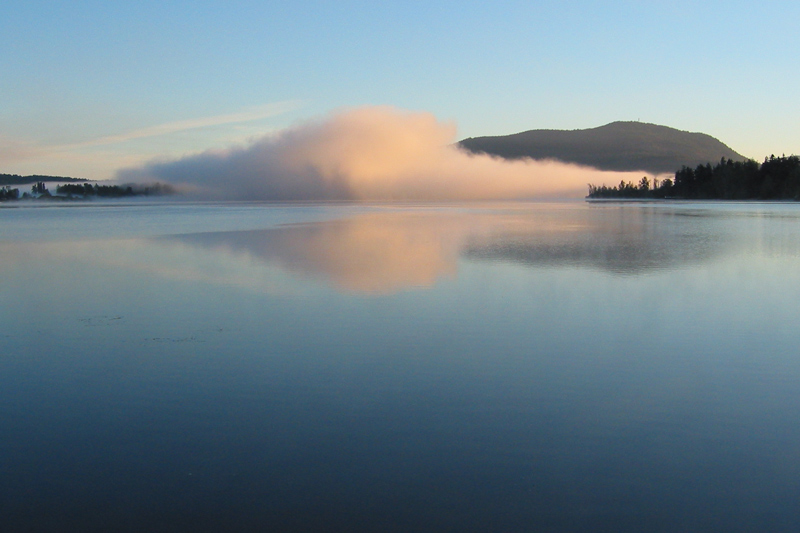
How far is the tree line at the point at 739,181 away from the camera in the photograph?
100 meters

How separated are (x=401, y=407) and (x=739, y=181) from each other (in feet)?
400

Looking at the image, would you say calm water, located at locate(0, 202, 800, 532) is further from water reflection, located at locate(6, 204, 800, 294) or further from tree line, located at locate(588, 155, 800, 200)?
tree line, located at locate(588, 155, 800, 200)

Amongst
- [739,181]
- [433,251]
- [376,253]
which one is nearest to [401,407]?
[376,253]

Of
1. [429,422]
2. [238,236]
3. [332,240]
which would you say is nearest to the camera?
[429,422]

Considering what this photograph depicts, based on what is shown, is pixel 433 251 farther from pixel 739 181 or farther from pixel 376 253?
pixel 739 181

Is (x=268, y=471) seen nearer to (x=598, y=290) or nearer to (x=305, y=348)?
(x=305, y=348)

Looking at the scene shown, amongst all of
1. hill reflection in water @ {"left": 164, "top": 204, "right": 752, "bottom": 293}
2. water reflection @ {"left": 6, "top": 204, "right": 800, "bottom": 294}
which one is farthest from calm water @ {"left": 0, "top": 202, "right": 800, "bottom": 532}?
hill reflection in water @ {"left": 164, "top": 204, "right": 752, "bottom": 293}

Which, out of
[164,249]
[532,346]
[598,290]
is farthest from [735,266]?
[164,249]

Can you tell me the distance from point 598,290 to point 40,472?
875cm

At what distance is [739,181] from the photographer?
112688mm

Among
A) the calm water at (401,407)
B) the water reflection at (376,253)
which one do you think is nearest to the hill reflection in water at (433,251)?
the water reflection at (376,253)

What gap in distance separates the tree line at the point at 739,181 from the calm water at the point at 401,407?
103450 millimetres

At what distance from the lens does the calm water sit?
378cm

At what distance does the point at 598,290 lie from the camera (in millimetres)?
11039
